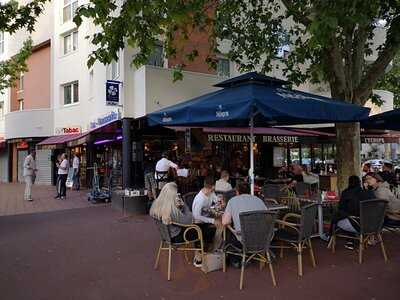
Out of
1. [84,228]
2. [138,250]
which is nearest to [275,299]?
[138,250]

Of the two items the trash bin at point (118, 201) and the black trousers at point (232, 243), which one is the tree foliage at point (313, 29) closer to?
the black trousers at point (232, 243)

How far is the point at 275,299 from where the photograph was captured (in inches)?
191

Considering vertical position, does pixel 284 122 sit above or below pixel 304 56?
below

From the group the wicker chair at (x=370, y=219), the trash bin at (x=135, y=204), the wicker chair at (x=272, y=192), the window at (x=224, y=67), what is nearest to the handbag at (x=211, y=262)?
the wicker chair at (x=370, y=219)

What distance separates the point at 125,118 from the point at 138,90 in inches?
43.5

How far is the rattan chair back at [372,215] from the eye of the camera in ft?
20.5

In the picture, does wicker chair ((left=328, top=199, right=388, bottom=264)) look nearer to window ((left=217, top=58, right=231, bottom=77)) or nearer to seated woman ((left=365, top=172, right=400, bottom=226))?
seated woman ((left=365, top=172, right=400, bottom=226))

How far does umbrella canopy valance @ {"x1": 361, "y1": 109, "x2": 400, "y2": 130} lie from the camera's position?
25.9 feet

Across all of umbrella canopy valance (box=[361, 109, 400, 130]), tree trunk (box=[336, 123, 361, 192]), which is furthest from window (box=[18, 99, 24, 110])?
umbrella canopy valance (box=[361, 109, 400, 130])

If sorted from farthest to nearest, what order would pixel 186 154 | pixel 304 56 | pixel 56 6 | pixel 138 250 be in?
pixel 56 6, pixel 186 154, pixel 304 56, pixel 138 250

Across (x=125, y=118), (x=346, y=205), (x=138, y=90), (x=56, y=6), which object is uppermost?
(x=56, y=6)

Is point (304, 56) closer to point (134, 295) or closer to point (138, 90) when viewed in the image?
point (138, 90)

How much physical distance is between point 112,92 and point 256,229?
33.9 ft

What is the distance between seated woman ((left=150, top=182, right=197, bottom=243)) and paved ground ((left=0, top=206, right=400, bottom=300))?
0.52m
